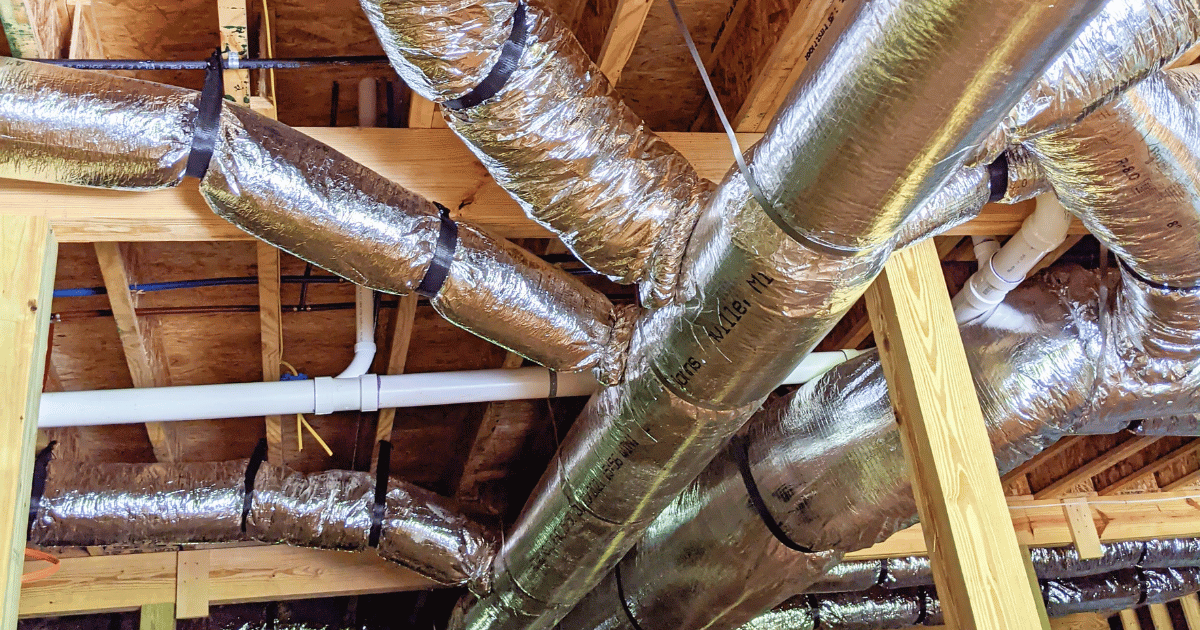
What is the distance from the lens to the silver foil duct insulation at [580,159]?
1484mm

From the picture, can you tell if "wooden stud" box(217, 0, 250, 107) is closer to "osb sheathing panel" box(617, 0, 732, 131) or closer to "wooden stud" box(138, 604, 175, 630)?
"osb sheathing panel" box(617, 0, 732, 131)

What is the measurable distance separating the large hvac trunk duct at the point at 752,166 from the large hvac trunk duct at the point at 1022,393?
323mm

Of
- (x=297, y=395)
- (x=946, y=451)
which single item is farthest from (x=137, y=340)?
(x=946, y=451)

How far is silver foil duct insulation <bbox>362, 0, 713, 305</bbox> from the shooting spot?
4.87 feet

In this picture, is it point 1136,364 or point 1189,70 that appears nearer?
point 1189,70

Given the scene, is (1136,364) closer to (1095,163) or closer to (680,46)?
(1095,163)

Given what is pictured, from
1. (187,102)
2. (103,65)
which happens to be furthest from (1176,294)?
(103,65)

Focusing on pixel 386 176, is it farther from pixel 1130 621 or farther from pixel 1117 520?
pixel 1130 621

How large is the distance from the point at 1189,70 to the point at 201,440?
2.74 meters

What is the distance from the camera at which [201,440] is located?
2.97 meters

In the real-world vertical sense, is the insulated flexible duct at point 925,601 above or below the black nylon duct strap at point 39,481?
below

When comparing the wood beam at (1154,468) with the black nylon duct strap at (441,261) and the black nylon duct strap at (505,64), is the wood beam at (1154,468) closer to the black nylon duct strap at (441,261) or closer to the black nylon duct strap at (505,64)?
the black nylon duct strap at (441,261)

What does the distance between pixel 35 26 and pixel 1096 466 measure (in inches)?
132

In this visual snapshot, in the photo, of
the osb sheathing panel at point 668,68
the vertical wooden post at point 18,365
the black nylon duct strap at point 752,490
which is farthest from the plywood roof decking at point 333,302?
the black nylon duct strap at point 752,490
